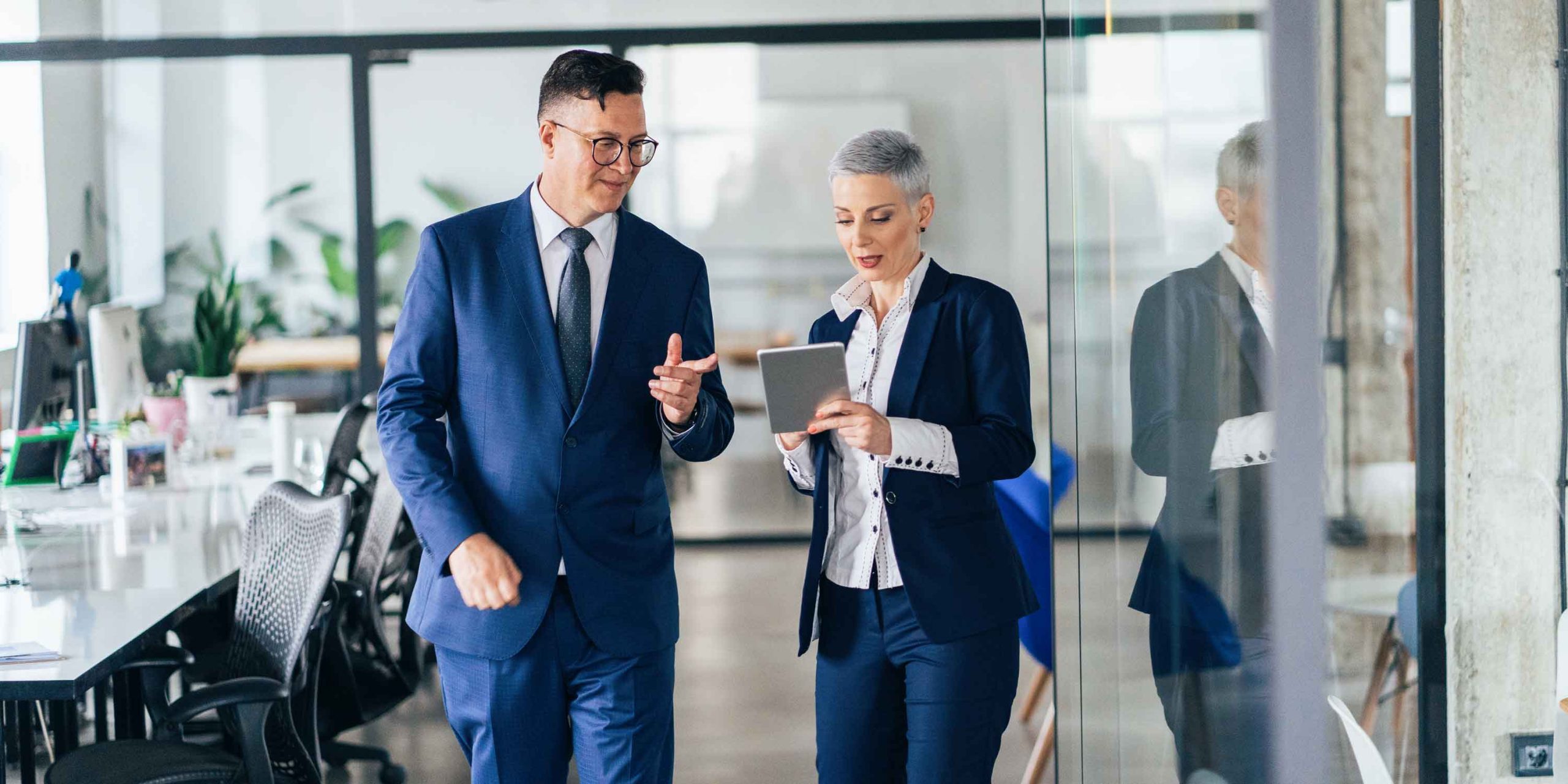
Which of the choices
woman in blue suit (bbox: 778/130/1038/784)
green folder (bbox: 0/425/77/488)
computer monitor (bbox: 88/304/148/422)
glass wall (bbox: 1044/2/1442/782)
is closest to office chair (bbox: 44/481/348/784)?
woman in blue suit (bbox: 778/130/1038/784)

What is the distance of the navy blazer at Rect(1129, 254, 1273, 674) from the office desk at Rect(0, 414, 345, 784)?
1810 mm

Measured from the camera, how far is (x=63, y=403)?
4.34 metres

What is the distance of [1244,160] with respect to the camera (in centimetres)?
125

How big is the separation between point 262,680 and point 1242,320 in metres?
1.90

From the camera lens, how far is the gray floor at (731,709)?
3.72 metres

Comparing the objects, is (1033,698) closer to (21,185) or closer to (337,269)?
(337,269)

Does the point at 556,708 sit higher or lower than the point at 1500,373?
Answer: lower

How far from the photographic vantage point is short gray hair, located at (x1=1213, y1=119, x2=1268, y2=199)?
1.22 metres

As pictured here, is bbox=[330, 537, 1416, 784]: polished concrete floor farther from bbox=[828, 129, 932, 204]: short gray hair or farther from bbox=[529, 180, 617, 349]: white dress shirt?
bbox=[529, 180, 617, 349]: white dress shirt

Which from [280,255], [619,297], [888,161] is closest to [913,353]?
[888,161]

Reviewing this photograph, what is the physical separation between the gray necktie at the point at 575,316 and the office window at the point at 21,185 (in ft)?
16.5

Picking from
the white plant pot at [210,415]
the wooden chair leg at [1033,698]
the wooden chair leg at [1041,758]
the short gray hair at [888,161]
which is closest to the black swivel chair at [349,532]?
the white plant pot at [210,415]

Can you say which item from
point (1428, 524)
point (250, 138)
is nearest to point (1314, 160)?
point (1428, 524)

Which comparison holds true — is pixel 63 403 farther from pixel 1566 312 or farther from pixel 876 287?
pixel 1566 312
